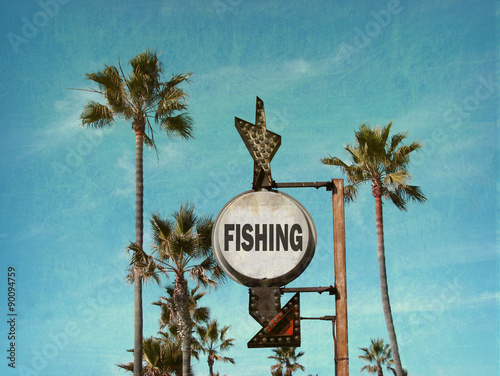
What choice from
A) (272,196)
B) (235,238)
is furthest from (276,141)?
(235,238)

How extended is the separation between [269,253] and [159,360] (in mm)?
20464

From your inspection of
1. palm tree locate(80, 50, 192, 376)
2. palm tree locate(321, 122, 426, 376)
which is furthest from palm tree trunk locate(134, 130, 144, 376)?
palm tree locate(321, 122, 426, 376)

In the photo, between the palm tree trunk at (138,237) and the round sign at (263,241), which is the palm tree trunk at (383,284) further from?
the round sign at (263,241)

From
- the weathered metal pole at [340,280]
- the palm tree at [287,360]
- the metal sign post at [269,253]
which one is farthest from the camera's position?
the palm tree at [287,360]

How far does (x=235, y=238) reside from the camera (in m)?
5.84

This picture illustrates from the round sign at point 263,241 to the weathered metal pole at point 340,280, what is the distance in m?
0.52

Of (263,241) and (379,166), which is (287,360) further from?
(263,241)

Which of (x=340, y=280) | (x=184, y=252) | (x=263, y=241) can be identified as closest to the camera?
(x=263, y=241)

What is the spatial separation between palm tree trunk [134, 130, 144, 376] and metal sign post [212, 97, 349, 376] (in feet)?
53.9

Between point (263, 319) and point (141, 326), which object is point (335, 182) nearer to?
point (263, 319)

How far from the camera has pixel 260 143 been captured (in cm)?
624

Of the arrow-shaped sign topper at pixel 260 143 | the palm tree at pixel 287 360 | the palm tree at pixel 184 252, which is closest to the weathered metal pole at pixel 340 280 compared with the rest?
the arrow-shaped sign topper at pixel 260 143

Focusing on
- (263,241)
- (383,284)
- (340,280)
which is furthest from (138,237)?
(263,241)

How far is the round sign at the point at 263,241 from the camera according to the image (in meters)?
5.79
